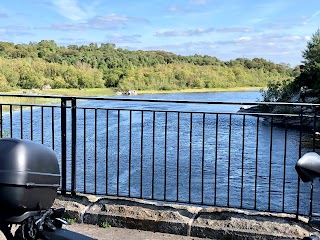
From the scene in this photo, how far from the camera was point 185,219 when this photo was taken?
441 centimetres

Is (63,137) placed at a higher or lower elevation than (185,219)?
higher

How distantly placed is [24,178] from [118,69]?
329 feet

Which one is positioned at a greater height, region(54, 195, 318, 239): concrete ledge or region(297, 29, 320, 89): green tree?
region(297, 29, 320, 89): green tree

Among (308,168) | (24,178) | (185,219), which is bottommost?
(185,219)

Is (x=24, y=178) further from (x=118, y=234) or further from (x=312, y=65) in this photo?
(x=312, y=65)

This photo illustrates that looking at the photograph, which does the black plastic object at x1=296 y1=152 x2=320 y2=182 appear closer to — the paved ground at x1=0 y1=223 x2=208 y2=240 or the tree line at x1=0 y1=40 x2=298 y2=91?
the paved ground at x1=0 y1=223 x2=208 y2=240

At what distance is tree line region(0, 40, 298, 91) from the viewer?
85438 millimetres

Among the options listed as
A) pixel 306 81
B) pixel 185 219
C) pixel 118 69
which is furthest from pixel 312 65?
pixel 185 219

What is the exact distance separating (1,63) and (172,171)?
2771 inches

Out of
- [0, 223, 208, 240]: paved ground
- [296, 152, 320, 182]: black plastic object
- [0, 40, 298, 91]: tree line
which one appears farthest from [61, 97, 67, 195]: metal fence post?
[0, 40, 298, 91]: tree line

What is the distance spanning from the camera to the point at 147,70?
103 metres

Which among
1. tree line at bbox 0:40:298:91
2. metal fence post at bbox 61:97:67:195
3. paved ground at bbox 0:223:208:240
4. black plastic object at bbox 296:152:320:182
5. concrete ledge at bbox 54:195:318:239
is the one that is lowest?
paved ground at bbox 0:223:208:240

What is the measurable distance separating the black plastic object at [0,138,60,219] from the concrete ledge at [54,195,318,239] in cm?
233

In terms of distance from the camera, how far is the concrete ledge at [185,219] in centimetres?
417
